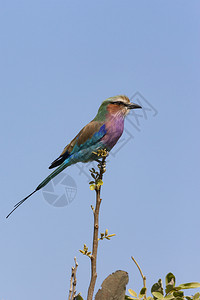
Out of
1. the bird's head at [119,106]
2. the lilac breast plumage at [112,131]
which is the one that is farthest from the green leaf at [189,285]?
the bird's head at [119,106]

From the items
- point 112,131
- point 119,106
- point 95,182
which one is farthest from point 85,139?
point 95,182

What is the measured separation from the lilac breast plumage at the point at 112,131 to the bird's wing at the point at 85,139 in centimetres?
5

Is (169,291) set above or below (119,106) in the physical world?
below

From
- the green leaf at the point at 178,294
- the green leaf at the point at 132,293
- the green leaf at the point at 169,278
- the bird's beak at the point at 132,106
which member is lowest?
the green leaf at the point at 178,294

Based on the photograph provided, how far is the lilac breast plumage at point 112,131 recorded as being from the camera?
13.6 feet

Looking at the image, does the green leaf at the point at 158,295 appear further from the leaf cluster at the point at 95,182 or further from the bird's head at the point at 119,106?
the bird's head at the point at 119,106

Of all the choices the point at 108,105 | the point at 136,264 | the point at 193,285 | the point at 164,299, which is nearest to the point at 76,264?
the point at 136,264

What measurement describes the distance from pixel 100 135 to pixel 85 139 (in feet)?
0.62

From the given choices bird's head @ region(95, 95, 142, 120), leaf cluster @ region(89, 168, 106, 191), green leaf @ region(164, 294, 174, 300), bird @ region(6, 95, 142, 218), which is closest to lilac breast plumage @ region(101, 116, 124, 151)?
bird @ region(6, 95, 142, 218)

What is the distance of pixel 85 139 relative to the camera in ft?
13.9

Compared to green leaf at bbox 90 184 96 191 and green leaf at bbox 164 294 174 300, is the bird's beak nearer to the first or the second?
green leaf at bbox 90 184 96 191

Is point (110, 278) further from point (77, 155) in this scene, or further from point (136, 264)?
point (77, 155)

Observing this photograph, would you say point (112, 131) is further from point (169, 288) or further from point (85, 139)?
point (169, 288)

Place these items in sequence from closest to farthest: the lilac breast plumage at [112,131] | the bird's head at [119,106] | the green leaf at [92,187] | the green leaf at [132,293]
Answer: the green leaf at [132,293] < the green leaf at [92,187] < the lilac breast plumage at [112,131] < the bird's head at [119,106]
